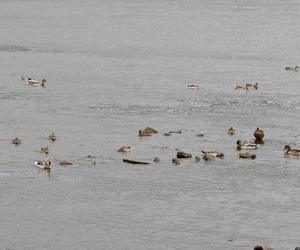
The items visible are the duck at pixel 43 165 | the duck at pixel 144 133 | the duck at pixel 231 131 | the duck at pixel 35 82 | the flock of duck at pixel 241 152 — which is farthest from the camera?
the duck at pixel 35 82

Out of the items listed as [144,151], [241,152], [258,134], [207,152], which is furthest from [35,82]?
[241,152]

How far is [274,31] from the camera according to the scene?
595 ft

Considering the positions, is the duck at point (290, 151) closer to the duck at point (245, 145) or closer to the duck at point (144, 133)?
the duck at point (245, 145)

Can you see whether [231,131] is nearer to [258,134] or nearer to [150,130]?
[258,134]

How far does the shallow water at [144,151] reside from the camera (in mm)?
48469

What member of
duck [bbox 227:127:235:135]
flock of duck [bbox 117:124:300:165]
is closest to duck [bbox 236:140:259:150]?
flock of duck [bbox 117:124:300:165]

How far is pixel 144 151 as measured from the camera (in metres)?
65.4

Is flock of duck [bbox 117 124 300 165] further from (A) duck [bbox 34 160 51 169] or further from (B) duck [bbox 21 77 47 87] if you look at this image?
(B) duck [bbox 21 77 47 87]

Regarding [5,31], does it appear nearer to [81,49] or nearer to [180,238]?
[81,49]

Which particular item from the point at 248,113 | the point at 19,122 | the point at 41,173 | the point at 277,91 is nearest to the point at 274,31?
the point at 277,91

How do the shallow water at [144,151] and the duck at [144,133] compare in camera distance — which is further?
the duck at [144,133]

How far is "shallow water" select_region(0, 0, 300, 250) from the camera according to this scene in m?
48.5

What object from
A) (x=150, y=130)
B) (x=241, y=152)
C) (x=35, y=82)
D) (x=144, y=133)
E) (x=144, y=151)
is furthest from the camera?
(x=35, y=82)

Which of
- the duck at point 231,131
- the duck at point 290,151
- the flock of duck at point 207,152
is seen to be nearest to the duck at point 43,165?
the flock of duck at point 207,152
